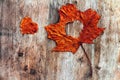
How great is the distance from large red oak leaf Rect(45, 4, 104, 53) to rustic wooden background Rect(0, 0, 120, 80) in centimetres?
3

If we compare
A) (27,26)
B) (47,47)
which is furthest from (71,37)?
(27,26)

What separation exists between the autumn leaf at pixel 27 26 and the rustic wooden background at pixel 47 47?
28mm

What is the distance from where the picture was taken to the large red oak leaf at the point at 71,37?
2357mm

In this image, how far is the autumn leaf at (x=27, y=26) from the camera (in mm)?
2344

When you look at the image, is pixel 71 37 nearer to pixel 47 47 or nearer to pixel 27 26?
pixel 47 47

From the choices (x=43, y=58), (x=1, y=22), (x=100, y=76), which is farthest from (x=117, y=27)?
(x=1, y=22)

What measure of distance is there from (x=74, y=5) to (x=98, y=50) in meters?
0.34

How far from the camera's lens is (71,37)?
238 cm

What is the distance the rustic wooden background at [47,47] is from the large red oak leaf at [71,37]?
0.03 metres

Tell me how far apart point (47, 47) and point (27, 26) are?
0.62 ft

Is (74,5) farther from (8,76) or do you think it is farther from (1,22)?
(8,76)

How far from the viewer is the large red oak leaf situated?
7.73 feet

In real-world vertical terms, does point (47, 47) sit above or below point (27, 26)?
below

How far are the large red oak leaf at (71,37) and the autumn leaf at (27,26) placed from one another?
0.28 feet
